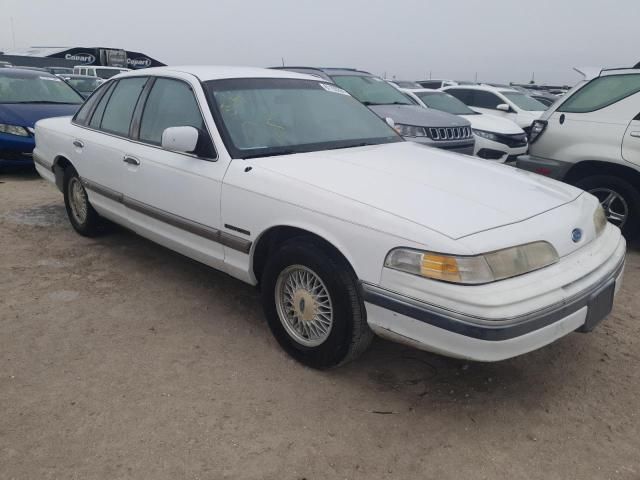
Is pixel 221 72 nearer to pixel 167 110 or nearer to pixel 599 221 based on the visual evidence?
pixel 167 110

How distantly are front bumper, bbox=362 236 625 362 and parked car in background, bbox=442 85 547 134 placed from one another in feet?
28.9

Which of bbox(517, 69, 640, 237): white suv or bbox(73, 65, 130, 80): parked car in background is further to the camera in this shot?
bbox(73, 65, 130, 80): parked car in background

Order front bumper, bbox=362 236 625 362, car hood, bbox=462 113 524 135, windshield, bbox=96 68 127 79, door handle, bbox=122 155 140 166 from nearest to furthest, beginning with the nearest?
1. front bumper, bbox=362 236 625 362
2. door handle, bbox=122 155 140 166
3. car hood, bbox=462 113 524 135
4. windshield, bbox=96 68 127 79

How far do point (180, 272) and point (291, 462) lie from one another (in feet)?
7.94

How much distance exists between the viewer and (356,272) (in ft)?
8.59

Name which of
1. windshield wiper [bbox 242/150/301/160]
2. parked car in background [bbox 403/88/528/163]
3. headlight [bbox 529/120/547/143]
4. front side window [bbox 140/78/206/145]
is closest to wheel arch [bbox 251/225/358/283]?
windshield wiper [bbox 242/150/301/160]

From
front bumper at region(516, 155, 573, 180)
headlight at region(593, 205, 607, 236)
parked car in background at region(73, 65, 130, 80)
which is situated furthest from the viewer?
parked car in background at region(73, 65, 130, 80)

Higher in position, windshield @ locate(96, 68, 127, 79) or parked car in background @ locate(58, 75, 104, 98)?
windshield @ locate(96, 68, 127, 79)

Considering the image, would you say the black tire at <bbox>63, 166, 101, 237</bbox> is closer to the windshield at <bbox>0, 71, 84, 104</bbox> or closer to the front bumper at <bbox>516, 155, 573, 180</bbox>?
the windshield at <bbox>0, 71, 84, 104</bbox>

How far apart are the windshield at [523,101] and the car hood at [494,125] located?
313 cm

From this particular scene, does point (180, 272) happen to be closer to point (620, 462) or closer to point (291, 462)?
point (291, 462)

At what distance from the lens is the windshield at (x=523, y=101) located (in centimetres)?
1183

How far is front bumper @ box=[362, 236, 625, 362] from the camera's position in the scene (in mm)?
2322

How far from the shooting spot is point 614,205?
17.0 ft
